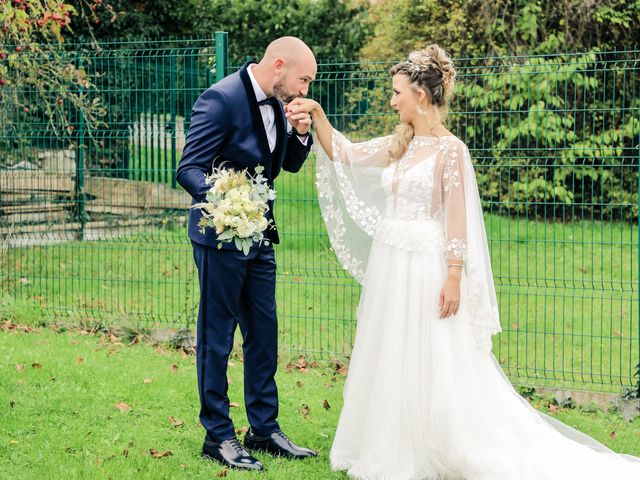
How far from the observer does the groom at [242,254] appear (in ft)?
15.1

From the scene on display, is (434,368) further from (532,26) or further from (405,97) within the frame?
(532,26)

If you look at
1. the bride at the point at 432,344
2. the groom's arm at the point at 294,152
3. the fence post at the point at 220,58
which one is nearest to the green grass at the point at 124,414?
the bride at the point at 432,344

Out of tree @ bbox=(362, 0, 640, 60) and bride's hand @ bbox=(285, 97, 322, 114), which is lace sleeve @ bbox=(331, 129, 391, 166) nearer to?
bride's hand @ bbox=(285, 97, 322, 114)

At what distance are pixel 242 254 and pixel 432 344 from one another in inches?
41.7

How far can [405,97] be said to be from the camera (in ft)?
15.5

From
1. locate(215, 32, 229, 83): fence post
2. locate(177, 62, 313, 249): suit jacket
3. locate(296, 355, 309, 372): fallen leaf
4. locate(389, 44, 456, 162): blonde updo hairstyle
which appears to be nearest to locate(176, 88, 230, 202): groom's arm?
locate(177, 62, 313, 249): suit jacket

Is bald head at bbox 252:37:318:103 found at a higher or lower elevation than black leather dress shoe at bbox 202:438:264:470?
higher

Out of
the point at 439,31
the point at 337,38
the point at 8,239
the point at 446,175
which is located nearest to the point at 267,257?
the point at 446,175

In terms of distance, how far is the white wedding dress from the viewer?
4.60m

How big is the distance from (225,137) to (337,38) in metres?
18.2

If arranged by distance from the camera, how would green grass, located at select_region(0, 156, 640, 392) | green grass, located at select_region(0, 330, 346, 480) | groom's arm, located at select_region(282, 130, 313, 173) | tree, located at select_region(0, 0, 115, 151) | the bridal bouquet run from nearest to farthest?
the bridal bouquet
green grass, located at select_region(0, 330, 346, 480)
groom's arm, located at select_region(282, 130, 313, 173)
green grass, located at select_region(0, 156, 640, 392)
tree, located at select_region(0, 0, 115, 151)

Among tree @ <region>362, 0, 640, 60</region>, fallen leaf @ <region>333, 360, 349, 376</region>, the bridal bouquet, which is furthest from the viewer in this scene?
tree @ <region>362, 0, 640, 60</region>

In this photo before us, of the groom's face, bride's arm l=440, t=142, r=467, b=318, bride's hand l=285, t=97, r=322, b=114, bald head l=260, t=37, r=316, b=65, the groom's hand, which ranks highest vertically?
bald head l=260, t=37, r=316, b=65

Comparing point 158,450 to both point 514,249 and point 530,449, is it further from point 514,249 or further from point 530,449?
point 514,249
